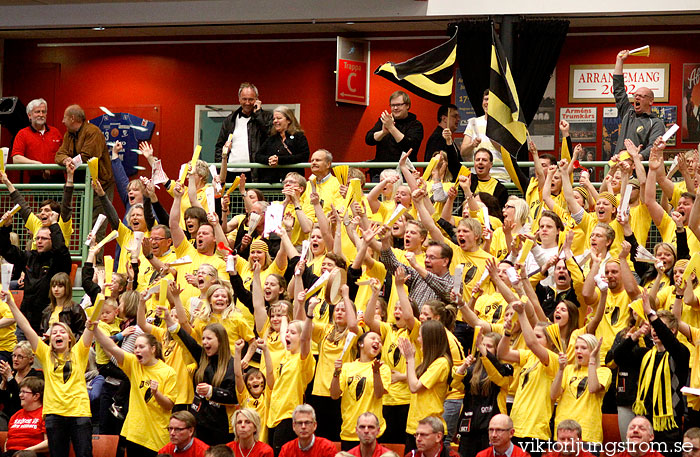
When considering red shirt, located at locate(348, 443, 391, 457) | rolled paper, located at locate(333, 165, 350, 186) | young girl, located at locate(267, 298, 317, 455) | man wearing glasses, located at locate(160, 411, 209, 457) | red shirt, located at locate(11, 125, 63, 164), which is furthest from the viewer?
red shirt, located at locate(11, 125, 63, 164)

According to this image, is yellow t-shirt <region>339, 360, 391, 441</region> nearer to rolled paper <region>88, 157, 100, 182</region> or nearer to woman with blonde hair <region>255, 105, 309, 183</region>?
woman with blonde hair <region>255, 105, 309, 183</region>

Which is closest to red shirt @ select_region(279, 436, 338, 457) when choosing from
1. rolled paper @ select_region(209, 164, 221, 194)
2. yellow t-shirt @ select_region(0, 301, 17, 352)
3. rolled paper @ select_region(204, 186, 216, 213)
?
rolled paper @ select_region(204, 186, 216, 213)

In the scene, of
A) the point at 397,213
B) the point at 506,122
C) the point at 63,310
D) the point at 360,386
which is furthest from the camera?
the point at 506,122

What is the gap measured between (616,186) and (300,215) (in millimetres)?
3052

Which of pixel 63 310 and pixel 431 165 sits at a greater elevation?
pixel 431 165

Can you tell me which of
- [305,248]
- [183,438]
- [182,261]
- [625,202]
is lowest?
[183,438]

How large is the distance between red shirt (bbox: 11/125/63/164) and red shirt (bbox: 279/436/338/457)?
590cm

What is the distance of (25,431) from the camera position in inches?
385

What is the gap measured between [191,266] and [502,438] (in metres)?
3.95

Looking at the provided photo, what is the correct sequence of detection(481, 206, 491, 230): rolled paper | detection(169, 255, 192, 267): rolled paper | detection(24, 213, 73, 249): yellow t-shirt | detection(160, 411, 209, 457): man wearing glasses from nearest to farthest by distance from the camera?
1. detection(160, 411, 209, 457): man wearing glasses
2. detection(169, 255, 192, 267): rolled paper
3. detection(481, 206, 491, 230): rolled paper
4. detection(24, 213, 73, 249): yellow t-shirt

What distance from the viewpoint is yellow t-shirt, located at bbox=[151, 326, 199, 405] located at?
974cm

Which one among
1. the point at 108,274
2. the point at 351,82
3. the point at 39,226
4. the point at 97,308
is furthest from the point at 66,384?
the point at 351,82

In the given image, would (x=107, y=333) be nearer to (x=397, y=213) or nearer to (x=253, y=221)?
(x=253, y=221)

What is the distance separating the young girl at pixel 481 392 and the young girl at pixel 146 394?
2.42 m
